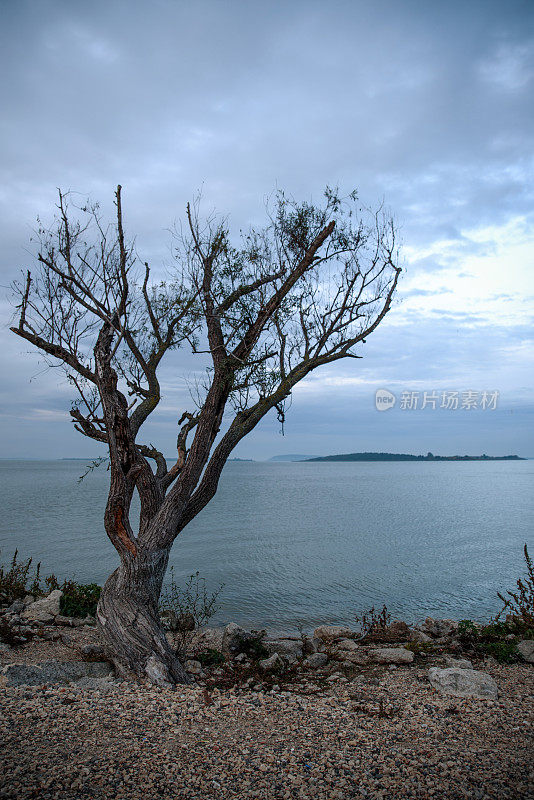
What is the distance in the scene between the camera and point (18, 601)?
1284cm

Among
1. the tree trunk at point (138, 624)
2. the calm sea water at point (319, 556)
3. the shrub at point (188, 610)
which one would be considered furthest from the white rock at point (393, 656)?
the calm sea water at point (319, 556)

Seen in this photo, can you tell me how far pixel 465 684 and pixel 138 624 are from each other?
16.1 ft

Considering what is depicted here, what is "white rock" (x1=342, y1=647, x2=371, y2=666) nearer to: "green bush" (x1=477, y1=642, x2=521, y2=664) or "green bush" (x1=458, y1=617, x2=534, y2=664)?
"green bush" (x1=458, y1=617, x2=534, y2=664)

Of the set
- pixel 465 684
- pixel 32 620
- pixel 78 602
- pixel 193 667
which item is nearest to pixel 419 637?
pixel 465 684

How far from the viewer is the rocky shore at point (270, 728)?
4566 millimetres

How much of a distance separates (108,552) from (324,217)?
19674 mm

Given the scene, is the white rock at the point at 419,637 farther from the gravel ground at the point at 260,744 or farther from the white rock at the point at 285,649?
the gravel ground at the point at 260,744

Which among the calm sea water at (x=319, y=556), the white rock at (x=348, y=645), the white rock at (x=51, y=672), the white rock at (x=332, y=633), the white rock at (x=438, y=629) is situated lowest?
the calm sea water at (x=319, y=556)

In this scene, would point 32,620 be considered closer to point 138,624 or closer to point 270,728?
point 138,624

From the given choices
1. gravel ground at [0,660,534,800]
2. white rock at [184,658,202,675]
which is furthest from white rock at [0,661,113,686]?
white rock at [184,658,202,675]

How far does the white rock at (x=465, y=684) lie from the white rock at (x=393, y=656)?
1519 mm

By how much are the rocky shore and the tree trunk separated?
39 cm

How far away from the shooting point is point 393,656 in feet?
29.9

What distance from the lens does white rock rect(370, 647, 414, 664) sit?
29.1 ft
